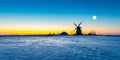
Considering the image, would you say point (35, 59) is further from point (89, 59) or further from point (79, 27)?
point (79, 27)

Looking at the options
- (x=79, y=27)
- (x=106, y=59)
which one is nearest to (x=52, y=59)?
(x=106, y=59)

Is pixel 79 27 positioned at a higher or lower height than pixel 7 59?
higher

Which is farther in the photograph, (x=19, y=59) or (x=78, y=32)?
(x=78, y=32)

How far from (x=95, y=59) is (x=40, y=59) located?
6495 millimetres

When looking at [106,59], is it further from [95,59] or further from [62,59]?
[62,59]

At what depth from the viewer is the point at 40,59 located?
21.3 metres

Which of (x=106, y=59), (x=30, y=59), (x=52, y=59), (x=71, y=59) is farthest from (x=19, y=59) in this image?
(x=106, y=59)

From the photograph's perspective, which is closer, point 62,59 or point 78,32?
point 62,59

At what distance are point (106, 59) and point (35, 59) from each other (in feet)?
27.8

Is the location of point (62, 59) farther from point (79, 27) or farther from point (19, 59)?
point (79, 27)

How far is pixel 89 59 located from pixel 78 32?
527 ft

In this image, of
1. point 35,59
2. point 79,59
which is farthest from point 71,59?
point 35,59

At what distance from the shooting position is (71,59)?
2117cm

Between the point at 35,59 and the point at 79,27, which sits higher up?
the point at 79,27
